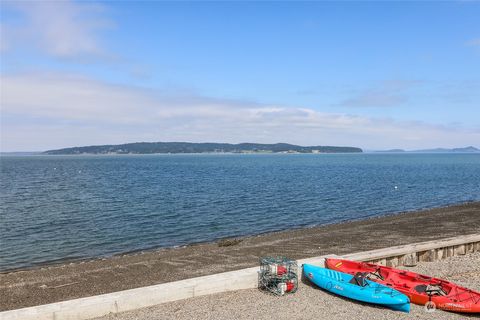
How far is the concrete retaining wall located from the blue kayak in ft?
4.29

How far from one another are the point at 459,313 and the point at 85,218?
33.3 meters

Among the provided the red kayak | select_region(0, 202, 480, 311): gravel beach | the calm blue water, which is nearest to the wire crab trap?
the red kayak

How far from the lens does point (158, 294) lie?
44.4 ft

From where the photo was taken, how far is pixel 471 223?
105 ft

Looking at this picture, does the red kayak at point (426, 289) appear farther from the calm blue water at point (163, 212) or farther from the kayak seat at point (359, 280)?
Result: the calm blue water at point (163, 212)

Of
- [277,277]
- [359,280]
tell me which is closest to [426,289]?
[359,280]

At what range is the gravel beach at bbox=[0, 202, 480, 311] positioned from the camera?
17.2 metres

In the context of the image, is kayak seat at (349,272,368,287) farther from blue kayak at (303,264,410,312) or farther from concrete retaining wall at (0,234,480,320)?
concrete retaining wall at (0,234,480,320)

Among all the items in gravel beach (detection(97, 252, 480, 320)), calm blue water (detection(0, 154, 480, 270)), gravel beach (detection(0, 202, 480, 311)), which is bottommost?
calm blue water (detection(0, 154, 480, 270))

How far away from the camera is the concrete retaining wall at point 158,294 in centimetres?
1223

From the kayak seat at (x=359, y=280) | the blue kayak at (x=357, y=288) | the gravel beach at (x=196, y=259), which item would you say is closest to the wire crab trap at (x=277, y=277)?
the blue kayak at (x=357, y=288)

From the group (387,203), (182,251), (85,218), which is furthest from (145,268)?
(387,203)

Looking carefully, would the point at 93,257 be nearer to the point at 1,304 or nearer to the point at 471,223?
the point at 1,304

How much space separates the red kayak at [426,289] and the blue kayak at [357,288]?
1.70 ft
